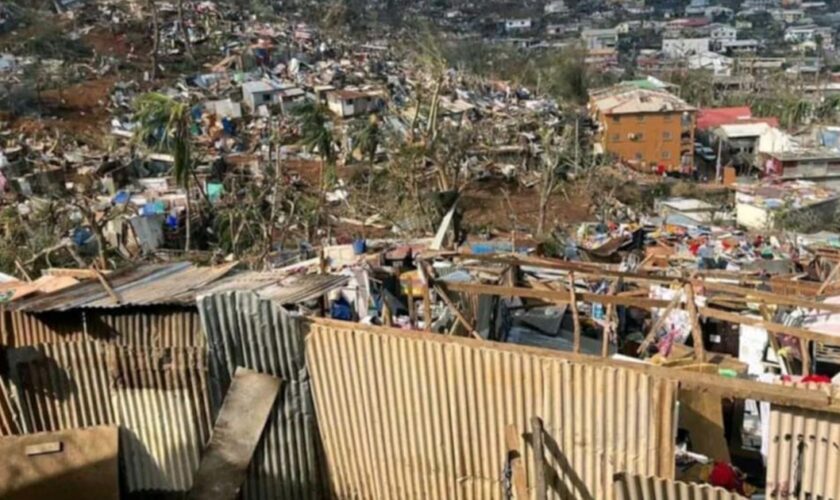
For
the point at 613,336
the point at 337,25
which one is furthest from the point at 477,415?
the point at 337,25

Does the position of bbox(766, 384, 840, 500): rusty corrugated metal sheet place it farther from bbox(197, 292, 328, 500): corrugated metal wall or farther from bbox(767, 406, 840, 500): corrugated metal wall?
bbox(197, 292, 328, 500): corrugated metal wall

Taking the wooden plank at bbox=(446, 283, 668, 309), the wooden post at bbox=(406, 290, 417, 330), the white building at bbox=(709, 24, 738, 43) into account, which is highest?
the wooden plank at bbox=(446, 283, 668, 309)

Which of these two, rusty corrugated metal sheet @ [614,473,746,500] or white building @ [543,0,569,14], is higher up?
white building @ [543,0,569,14]

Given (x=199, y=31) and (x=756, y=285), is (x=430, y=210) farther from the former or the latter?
(x=199, y=31)

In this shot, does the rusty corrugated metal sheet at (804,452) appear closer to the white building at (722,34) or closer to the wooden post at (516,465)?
the wooden post at (516,465)

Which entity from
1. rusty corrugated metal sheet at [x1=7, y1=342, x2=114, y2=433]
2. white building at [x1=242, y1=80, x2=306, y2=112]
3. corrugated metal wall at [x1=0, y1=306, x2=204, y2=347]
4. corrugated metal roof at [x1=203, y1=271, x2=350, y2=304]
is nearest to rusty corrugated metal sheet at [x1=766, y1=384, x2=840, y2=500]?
corrugated metal roof at [x1=203, y1=271, x2=350, y2=304]

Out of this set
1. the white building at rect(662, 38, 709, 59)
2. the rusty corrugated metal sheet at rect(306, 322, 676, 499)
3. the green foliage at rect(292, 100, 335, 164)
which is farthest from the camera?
the white building at rect(662, 38, 709, 59)
